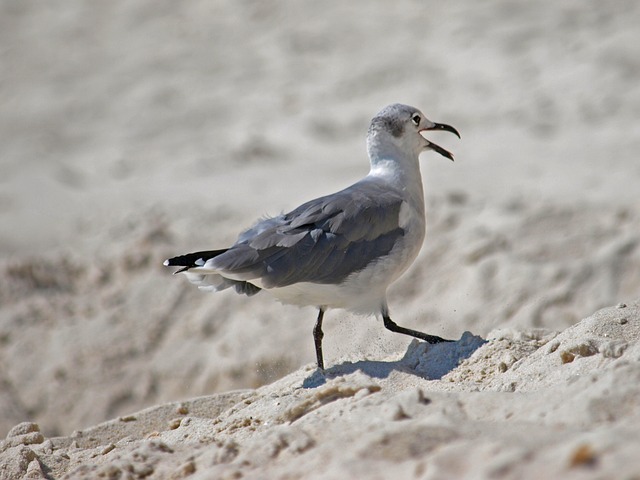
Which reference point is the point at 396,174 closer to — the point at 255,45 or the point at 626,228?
the point at 626,228

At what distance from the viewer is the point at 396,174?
15.8 ft

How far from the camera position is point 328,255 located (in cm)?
425

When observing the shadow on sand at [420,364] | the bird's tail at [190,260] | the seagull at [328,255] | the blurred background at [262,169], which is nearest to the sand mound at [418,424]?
the shadow on sand at [420,364]

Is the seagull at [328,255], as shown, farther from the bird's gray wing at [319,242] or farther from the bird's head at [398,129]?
the bird's head at [398,129]

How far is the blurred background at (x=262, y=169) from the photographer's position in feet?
20.2

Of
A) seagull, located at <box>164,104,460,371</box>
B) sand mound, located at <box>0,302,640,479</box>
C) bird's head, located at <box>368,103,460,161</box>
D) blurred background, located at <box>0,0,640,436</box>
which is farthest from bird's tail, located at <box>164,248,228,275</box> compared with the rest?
bird's head, located at <box>368,103,460,161</box>

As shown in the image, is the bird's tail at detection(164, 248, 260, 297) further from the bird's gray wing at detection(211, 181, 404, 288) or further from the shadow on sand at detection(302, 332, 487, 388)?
the shadow on sand at detection(302, 332, 487, 388)

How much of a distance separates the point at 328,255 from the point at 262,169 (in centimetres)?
426

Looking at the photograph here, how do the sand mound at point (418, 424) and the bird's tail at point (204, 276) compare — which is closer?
the sand mound at point (418, 424)

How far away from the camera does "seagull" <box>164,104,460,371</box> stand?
13.7 ft

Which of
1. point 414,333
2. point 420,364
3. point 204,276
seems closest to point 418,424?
point 420,364

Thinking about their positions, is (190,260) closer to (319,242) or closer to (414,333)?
(319,242)

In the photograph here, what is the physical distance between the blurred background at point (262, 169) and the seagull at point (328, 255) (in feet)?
1.05

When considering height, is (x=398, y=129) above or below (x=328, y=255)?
above
